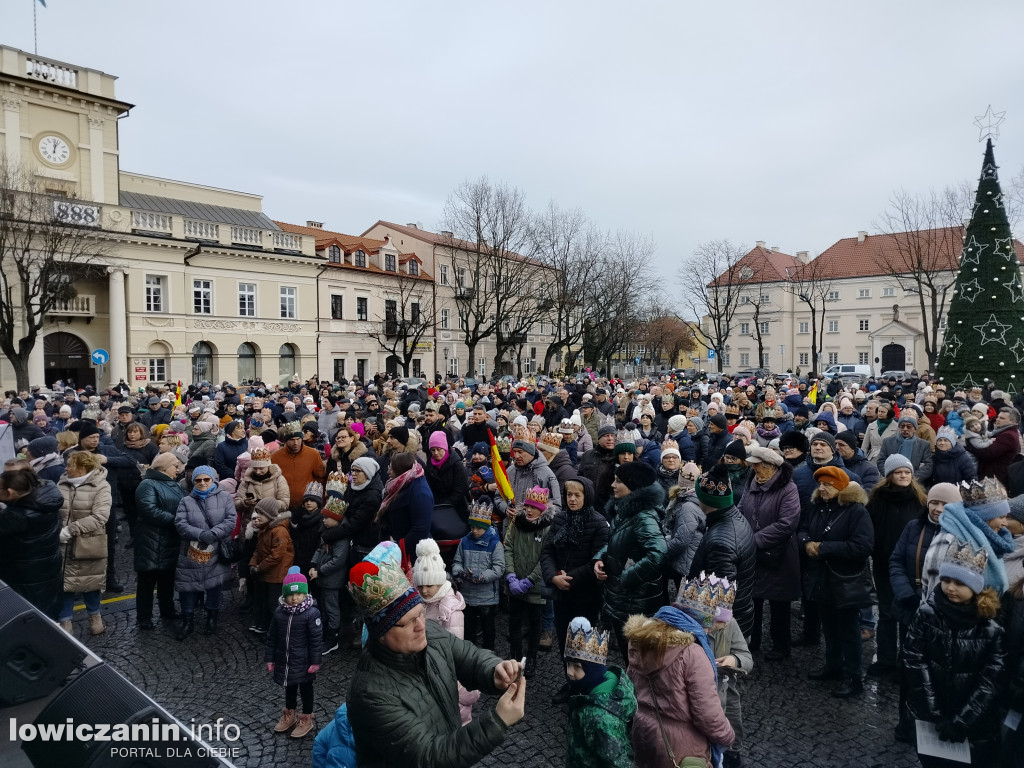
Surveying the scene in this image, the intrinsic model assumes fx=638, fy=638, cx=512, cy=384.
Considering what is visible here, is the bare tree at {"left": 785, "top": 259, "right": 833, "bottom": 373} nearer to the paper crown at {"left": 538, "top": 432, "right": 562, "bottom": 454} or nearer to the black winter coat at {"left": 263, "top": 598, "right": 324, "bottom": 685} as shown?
the paper crown at {"left": 538, "top": 432, "right": 562, "bottom": 454}

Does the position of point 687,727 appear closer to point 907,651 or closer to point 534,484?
point 907,651

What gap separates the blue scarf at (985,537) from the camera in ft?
12.8

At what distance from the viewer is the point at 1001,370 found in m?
17.4

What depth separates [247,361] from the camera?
129ft

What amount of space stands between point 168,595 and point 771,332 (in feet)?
224

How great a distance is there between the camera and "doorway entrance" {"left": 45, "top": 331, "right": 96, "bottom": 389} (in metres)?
33.3

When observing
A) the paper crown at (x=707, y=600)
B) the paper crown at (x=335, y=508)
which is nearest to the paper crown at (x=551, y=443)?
the paper crown at (x=335, y=508)

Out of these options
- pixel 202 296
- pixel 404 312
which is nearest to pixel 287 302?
pixel 202 296

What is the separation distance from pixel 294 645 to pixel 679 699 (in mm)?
2900

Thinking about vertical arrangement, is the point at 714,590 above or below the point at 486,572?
above

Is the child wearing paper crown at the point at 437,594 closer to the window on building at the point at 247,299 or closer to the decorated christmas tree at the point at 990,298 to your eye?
the decorated christmas tree at the point at 990,298

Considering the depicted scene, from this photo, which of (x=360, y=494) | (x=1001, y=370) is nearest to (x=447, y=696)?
(x=360, y=494)

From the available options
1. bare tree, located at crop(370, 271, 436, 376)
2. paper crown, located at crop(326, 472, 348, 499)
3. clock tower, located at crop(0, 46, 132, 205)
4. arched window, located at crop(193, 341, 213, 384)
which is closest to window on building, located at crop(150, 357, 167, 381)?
arched window, located at crop(193, 341, 213, 384)

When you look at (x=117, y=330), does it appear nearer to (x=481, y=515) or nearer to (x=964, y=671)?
(x=481, y=515)
